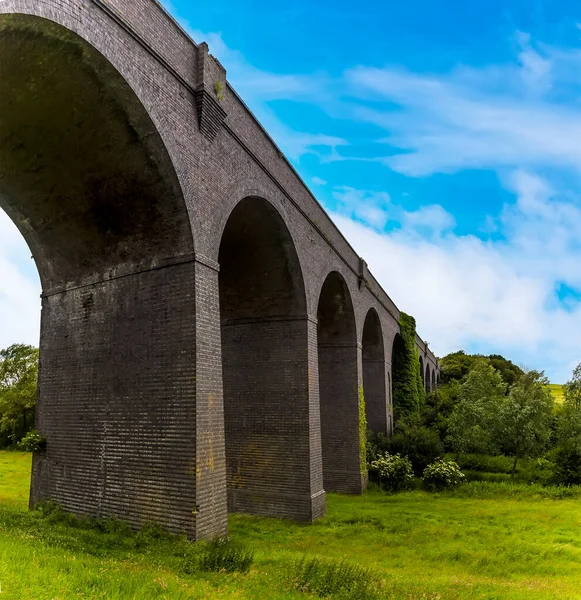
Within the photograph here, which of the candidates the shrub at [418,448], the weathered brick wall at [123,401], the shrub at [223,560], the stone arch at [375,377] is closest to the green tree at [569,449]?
the shrub at [418,448]

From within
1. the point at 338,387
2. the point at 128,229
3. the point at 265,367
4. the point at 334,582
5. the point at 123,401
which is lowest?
the point at 334,582

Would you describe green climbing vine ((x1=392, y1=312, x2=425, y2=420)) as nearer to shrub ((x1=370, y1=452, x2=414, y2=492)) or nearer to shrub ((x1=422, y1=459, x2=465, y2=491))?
shrub ((x1=370, y1=452, x2=414, y2=492))

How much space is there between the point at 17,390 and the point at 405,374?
79.9 feet

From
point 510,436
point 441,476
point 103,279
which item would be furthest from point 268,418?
point 510,436

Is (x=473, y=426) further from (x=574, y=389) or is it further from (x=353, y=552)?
(x=353, y=552)

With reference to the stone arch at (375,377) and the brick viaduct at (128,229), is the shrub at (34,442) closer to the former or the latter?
the brick viaduct at (128,229)

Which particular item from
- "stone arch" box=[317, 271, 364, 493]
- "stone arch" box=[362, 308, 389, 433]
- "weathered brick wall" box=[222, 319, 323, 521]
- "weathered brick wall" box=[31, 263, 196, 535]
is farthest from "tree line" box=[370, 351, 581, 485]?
"weathered brick wall" box=[31, 263, 196, 535]

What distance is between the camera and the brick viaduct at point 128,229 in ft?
22.1

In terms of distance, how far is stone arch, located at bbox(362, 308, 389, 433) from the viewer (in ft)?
73.7

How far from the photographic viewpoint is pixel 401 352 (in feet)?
90.9

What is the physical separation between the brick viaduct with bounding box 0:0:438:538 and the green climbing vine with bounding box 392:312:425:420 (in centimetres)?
1581

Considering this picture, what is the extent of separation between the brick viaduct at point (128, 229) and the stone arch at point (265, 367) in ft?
0.98

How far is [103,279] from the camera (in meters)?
9.04

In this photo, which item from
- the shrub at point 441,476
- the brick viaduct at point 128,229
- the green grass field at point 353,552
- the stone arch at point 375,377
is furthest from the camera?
the stone arch at point 375,377
